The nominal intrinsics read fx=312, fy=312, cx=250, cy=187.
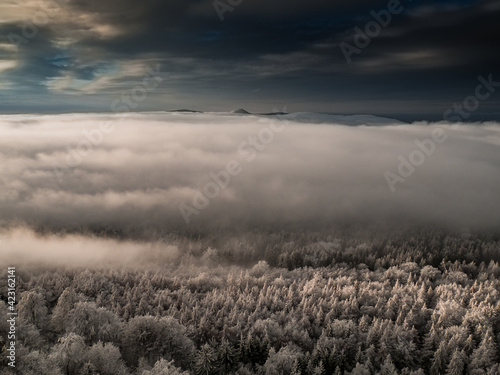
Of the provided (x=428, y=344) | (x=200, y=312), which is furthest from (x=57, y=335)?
(x=428, y=344)

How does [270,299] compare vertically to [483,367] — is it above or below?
above

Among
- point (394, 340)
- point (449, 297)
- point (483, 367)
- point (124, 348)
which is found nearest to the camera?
point (124, 348)

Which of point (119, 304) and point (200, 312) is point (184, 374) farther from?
point (119, 304)

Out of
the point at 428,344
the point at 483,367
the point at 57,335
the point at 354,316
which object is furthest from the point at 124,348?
the point at 483,367

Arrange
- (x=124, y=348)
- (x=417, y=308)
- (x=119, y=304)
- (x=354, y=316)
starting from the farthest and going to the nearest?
1. (x=417, y=308)
2. (x=354, y=316)
3. (x=119, y=304)
4. (x=124, y=348)

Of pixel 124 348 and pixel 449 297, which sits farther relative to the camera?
pixel 449 297

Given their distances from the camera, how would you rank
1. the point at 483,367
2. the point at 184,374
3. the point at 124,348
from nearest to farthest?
the point at 184,374 → the point at 124,348 → the point at 483,367

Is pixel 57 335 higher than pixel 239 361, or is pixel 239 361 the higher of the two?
pixel 57 335

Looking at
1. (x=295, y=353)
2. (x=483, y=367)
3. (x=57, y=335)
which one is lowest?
(x=483, y=367)

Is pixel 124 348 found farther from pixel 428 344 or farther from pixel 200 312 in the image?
pixel 428 344
